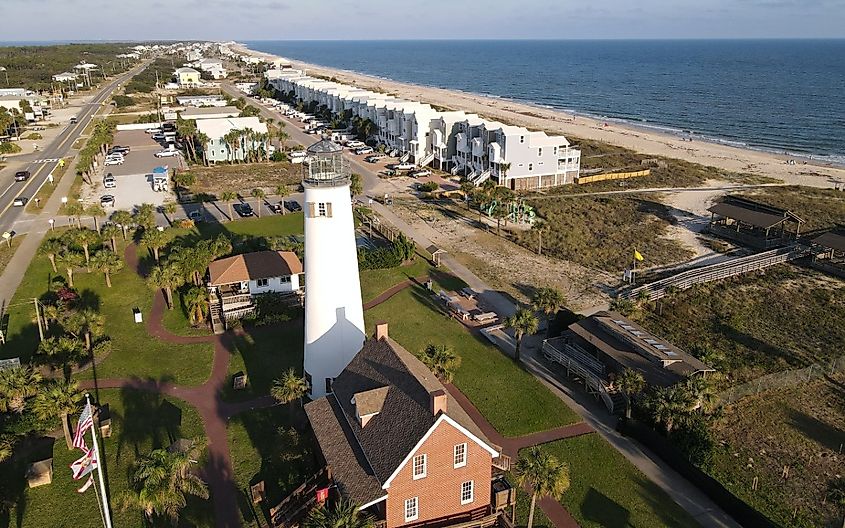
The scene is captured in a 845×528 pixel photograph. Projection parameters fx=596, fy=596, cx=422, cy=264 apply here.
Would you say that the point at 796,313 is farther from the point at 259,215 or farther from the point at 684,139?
the point at 684,139

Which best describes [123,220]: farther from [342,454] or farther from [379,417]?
[379,417]

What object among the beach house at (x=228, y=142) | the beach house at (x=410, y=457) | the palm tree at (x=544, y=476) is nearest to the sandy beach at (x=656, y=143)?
the beach house at (x=228, y=142)

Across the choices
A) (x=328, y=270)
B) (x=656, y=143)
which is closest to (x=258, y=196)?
(x=328, y=270)

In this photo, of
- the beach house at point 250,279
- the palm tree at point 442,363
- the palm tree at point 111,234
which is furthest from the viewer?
the palm tree at point 111,234

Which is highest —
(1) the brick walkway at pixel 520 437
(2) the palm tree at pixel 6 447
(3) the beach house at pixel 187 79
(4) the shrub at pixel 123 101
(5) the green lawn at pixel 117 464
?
(3) the beach house at pixel 187 79

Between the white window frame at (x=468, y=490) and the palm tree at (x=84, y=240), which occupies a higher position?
the palm tree at (x=84, y=240)

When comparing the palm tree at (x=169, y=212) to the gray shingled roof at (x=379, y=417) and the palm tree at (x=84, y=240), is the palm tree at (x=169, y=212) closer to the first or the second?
the palm tree at (x=84, y=240)

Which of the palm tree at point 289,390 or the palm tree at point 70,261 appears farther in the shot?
the palm tree at point 70,261

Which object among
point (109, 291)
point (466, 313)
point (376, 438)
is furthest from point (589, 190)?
point (376, 438)
